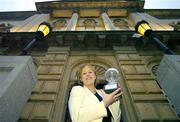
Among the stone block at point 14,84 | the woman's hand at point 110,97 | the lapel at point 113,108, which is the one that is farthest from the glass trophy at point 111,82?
the stone block at point 14,84

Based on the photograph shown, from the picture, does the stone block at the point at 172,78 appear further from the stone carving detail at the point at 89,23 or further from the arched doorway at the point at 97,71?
the stone carving detail at the point at 89,23

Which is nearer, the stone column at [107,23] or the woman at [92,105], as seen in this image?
the woman at [92,105]

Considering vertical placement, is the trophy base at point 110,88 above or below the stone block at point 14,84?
below

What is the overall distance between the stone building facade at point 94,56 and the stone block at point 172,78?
6.79ft

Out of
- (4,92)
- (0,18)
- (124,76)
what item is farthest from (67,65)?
(0,18)

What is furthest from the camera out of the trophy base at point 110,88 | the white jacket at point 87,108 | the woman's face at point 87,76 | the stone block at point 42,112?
the stone block at point 42,112

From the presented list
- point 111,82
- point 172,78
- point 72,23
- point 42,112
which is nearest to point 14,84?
point 111,82

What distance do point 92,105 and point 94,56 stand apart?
6863mm

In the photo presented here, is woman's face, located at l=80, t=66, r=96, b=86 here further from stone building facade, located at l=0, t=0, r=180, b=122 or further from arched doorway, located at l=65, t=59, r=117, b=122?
arched doorway, located at l=65, t=59, r=117, b=122

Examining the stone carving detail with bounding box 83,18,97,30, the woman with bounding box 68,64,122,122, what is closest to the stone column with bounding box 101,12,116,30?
the stone carving detail with bounding box 83,18,97,30

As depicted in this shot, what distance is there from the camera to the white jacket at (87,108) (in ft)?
9.77

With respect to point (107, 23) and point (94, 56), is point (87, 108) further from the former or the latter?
point (107, 23)

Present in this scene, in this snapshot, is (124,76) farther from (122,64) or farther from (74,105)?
(74,105)

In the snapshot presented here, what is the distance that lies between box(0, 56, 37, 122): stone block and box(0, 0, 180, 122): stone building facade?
2489 millimetres
